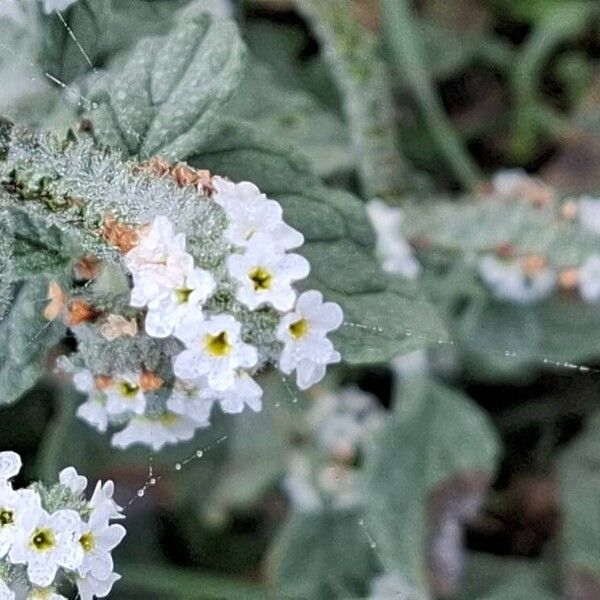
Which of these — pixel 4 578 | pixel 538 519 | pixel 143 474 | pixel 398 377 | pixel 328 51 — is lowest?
pixel 538 519

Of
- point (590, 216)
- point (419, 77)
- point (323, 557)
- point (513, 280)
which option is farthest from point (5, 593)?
point (419, 77)

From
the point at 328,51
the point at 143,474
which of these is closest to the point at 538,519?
the point at 143,474

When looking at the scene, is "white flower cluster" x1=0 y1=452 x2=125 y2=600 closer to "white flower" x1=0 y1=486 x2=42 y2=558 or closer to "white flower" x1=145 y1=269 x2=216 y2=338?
"white flower" x1=0 y1=486 x2=42 y2=558

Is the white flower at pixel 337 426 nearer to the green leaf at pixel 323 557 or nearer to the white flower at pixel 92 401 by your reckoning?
the green leaf at pixel 323 557

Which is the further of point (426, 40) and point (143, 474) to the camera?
point (426, 40)

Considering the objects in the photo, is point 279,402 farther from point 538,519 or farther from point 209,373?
point 209,373

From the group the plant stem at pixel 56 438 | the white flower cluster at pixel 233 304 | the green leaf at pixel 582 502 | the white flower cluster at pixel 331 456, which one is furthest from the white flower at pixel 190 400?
the green leaf at pixel 582 502
